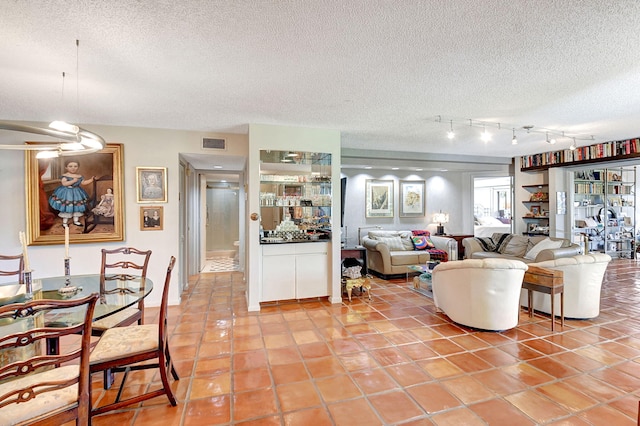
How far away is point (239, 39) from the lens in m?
2.02

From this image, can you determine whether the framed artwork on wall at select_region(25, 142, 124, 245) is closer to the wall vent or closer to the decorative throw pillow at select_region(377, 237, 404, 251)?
the wall vent

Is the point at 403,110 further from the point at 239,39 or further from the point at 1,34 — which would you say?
the point at 1,34

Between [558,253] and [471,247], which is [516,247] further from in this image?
[558,253]

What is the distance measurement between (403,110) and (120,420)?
12.1 ft

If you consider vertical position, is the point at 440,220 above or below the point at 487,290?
above

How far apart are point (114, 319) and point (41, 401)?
107 centimetres

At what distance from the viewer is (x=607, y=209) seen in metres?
7.23

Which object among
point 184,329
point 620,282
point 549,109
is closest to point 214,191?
point 184,329

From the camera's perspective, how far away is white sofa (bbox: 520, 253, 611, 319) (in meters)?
3.43

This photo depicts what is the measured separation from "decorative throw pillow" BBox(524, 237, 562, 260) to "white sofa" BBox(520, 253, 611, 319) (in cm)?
153

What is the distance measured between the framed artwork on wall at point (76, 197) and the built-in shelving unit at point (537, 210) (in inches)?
312

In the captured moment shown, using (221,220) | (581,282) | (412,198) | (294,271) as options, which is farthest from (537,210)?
(221,220)

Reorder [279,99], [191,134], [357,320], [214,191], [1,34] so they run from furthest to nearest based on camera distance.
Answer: [214,191] < [191,134] < [357,320] < [279,99] < [1,34]

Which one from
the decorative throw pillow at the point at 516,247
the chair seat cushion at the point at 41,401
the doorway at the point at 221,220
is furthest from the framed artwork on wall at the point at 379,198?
the chair seat cushion at the point at 41,401
